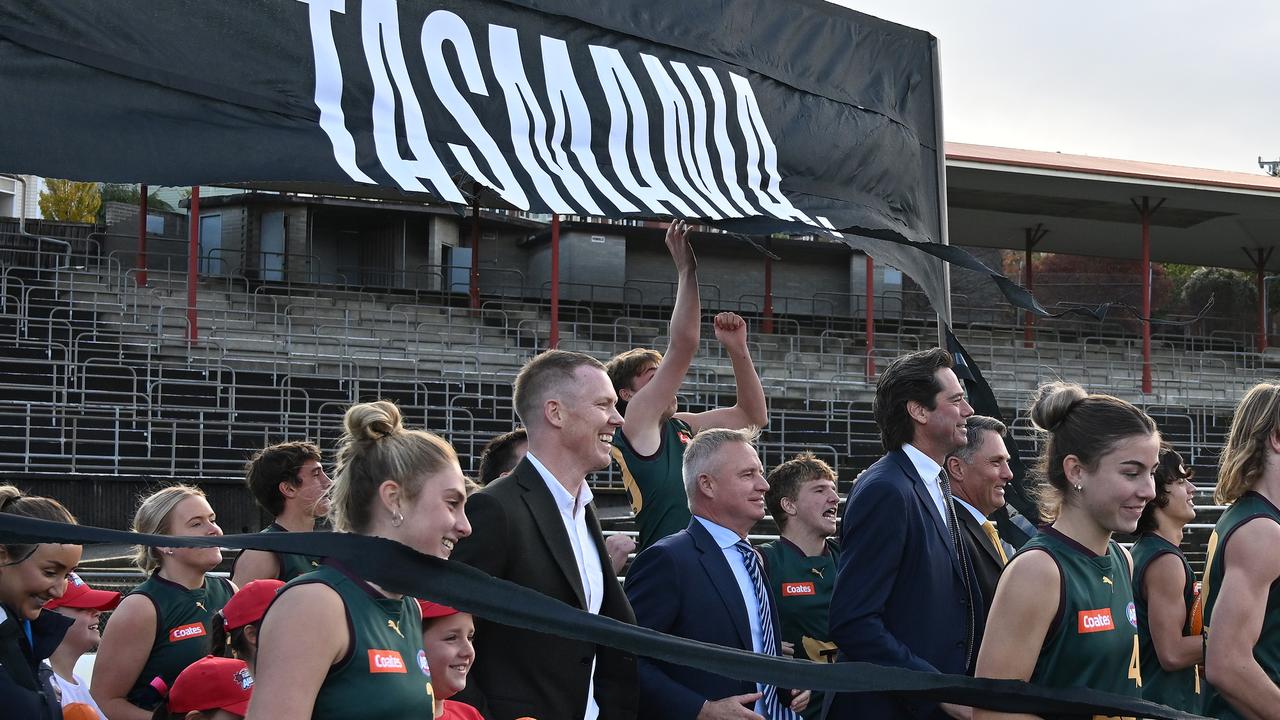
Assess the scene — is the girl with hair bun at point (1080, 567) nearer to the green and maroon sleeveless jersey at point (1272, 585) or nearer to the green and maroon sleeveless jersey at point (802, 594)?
the green and maroon sleeveless jersey at point (1272, 585)

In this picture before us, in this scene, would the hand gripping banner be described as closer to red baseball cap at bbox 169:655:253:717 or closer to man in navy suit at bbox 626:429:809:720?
red baseball cap at bbox 169:655:253:717

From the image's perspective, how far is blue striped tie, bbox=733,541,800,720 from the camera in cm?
456

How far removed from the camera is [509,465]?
5.45 m

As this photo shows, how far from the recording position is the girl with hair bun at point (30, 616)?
152 inches

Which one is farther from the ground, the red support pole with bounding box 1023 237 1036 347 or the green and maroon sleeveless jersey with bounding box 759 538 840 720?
the red support pole with bounding box 1023 237 1036 347

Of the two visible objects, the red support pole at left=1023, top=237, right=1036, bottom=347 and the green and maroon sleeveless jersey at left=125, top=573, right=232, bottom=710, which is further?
the red support pole at left=1023, top=237, right=1036, bottom=347

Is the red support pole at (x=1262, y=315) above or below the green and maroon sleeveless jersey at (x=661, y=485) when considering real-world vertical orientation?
above

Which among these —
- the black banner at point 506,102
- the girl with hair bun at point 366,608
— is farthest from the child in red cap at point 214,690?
the black banner at point 506,102

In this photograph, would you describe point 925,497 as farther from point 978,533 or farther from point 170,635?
point 170,635

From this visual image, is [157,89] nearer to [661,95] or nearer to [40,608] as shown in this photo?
[661,95]

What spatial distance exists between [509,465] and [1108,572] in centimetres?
264

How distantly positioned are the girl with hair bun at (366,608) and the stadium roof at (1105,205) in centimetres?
2012

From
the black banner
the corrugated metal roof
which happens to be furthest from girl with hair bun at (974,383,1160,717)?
the corrugated metal roof

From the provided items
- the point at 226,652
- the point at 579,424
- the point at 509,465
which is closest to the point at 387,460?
the point at 579,424
